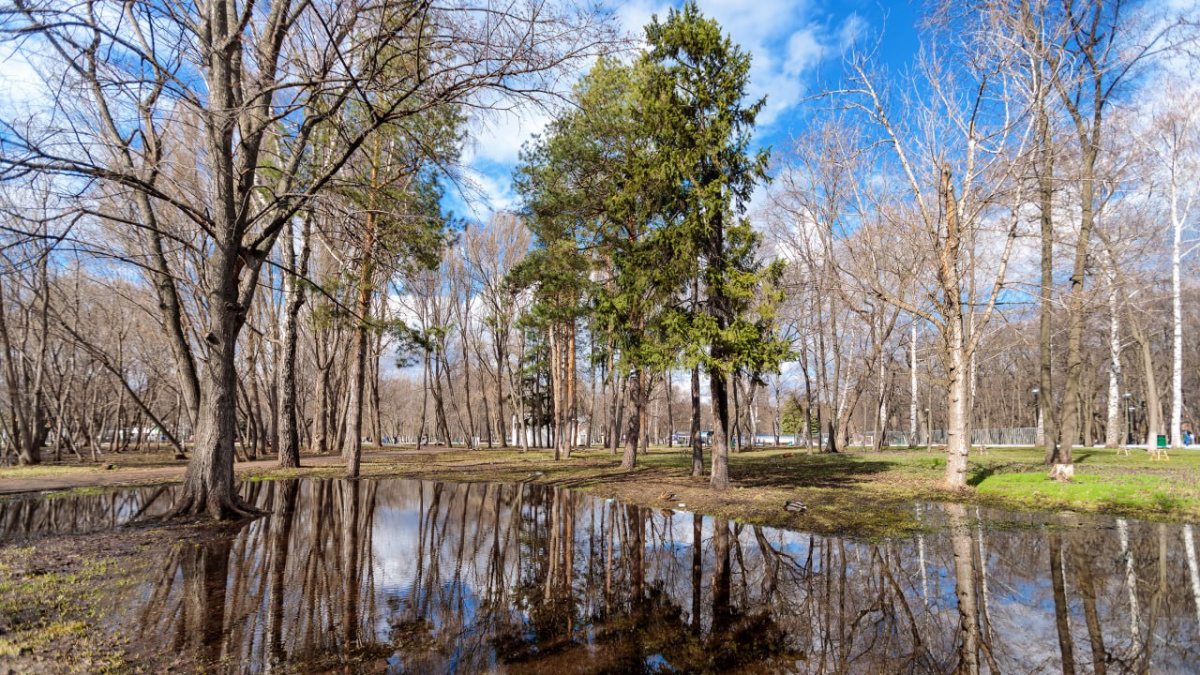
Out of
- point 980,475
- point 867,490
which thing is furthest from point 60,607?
point 980,475

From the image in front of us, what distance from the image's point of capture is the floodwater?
11.7ft

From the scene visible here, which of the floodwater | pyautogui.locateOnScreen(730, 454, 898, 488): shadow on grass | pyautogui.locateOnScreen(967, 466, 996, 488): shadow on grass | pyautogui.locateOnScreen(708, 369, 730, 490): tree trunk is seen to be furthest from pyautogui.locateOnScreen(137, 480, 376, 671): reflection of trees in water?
pyautogui.locateOnScreen(967, 466, 996, 488): shadow on grass

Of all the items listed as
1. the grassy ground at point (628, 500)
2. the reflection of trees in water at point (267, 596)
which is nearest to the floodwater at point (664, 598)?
the reflection of trees in water at point (267, 596)

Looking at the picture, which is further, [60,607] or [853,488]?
[853,488]

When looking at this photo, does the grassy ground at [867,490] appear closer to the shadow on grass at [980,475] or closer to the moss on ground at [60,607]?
the shadow on grass at [980,475]

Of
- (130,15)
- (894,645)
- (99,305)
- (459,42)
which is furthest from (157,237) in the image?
(99,305)

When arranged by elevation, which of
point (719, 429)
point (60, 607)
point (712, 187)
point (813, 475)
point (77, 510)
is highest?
point (712, 187)

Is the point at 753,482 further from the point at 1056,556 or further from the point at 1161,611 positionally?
the point at 1161,611

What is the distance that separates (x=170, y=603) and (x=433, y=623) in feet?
7.83

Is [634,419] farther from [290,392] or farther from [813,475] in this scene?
[290,392]

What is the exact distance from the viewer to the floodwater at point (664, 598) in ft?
11.7

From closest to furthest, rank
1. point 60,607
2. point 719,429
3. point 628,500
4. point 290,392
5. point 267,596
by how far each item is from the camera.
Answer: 1. point 60,607
2. point 267,596
3. point 628,500
4. point 719,429
5. point 290,392

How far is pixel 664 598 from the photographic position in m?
4.93

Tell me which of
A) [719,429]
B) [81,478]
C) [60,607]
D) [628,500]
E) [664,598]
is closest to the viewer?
[60,607]
